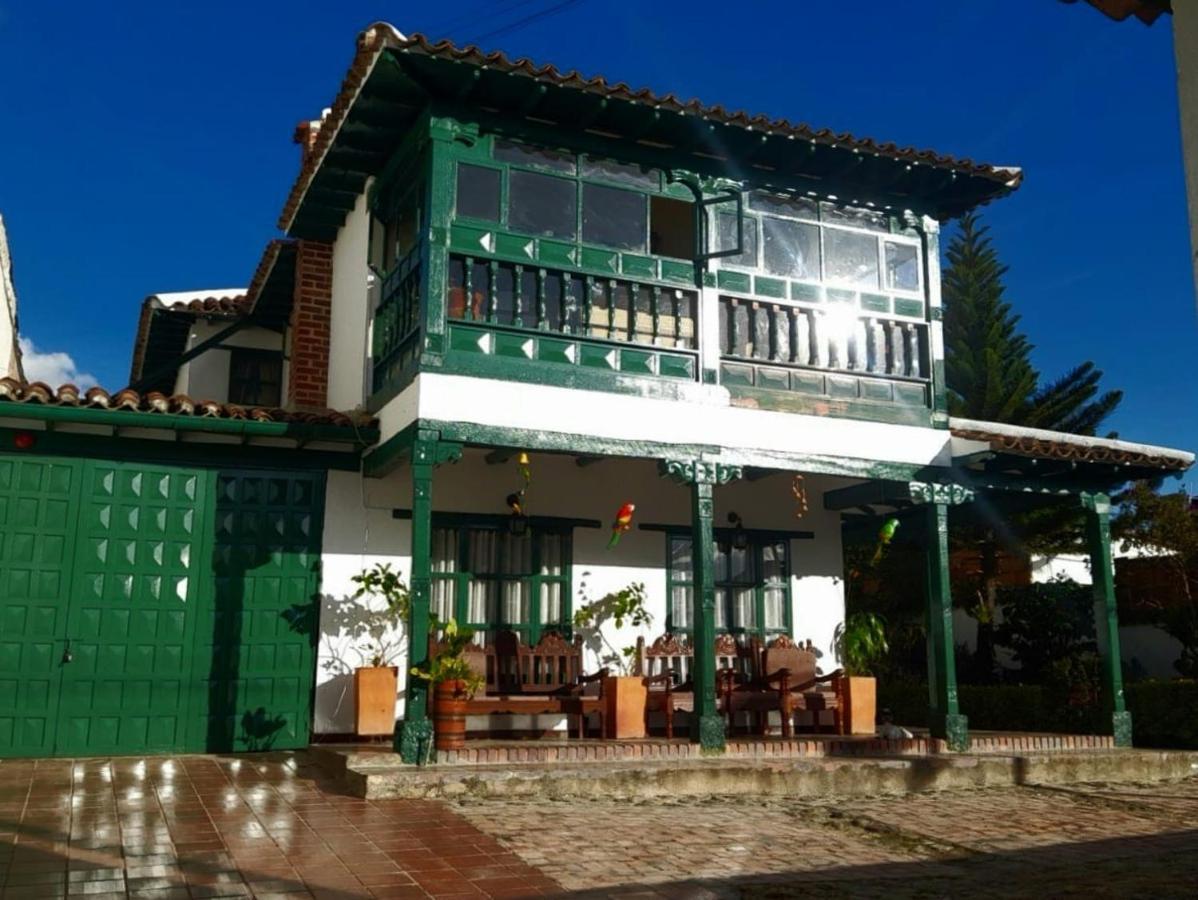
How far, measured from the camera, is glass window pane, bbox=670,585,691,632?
11922mm

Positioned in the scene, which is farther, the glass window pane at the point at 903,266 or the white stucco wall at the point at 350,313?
the glass window pane at the point at 903,266

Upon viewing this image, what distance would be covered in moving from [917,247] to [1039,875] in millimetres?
7104

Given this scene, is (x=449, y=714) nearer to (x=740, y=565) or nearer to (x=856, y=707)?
(x=856, y=707)

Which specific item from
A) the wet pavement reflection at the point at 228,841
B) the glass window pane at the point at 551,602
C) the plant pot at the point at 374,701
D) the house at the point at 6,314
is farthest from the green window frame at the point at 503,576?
the house at the point at 6,314

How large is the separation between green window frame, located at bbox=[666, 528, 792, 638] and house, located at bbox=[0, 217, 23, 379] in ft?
32.8

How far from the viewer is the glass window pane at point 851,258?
11.3 metres

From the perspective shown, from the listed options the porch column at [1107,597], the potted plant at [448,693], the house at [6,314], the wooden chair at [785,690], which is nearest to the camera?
the potted plant at [448,693]

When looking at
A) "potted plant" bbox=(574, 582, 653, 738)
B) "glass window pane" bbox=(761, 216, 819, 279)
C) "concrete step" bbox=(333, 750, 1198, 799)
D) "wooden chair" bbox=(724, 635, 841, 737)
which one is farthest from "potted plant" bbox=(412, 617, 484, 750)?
"glass window pane" bbox=(761, 216, 819, 279)

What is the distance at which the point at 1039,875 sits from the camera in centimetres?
630

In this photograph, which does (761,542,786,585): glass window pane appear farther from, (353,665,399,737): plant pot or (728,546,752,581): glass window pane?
(353,665,399,737): plant pot

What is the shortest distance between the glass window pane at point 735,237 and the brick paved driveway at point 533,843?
5005 mm

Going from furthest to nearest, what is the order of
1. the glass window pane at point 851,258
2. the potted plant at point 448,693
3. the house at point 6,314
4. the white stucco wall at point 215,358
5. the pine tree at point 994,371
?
the pine tree at point 994,371
the house at point 6,314
the white stucco wall at point 215,358
the glass window pane at point 851,258
the potted plant at point 448,693

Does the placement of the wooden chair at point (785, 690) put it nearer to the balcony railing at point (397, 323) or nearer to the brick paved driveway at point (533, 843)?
the brick paved driveway at point (533, 843)

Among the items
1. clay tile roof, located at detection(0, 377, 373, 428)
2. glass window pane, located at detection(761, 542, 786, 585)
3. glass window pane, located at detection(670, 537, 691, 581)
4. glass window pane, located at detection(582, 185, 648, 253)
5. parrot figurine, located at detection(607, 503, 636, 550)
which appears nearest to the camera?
clay tile roof, located at detection(0, 377, 373, 428)
